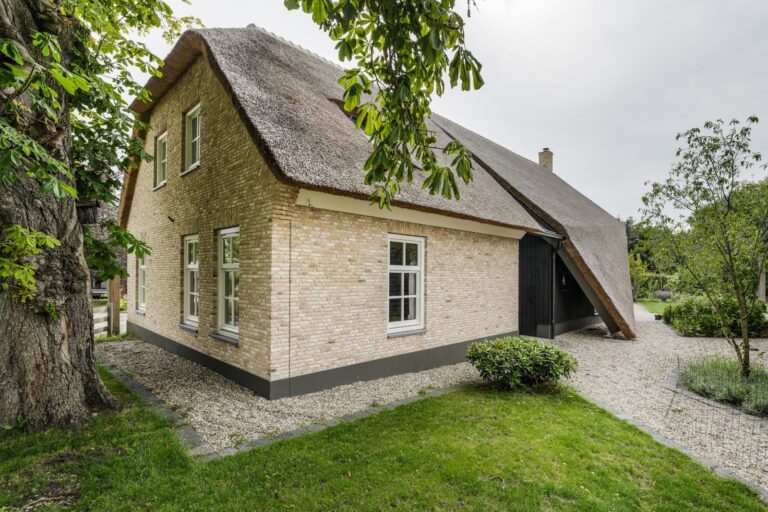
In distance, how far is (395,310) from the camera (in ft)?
24.7

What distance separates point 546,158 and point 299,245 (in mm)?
21023

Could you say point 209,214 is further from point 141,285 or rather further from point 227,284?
point 141,285

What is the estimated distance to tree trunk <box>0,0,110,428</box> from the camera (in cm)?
409

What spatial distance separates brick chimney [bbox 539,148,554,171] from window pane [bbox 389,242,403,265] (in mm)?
18551

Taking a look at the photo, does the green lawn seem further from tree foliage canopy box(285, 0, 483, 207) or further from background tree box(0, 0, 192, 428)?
tree foliage canopy box(285, 0, 483, 207)

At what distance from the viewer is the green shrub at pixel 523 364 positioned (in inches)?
237

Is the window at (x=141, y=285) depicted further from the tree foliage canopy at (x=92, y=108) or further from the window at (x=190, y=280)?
the tree foliage canopy at (x=92, y=108)

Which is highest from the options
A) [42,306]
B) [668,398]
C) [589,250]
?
[589,250]

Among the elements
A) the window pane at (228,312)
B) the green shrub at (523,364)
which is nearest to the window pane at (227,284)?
the window pane at (228,312)

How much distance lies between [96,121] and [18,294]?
3.38 m

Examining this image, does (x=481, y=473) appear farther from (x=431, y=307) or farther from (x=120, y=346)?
(x=120, y=346)

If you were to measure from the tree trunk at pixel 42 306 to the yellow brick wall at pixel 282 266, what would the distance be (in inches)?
86.5

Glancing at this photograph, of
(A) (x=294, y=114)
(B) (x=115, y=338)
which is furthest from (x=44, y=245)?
(B) (x=115, y=338)

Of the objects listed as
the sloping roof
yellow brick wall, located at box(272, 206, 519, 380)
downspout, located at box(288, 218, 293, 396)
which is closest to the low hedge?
the sloping roof
